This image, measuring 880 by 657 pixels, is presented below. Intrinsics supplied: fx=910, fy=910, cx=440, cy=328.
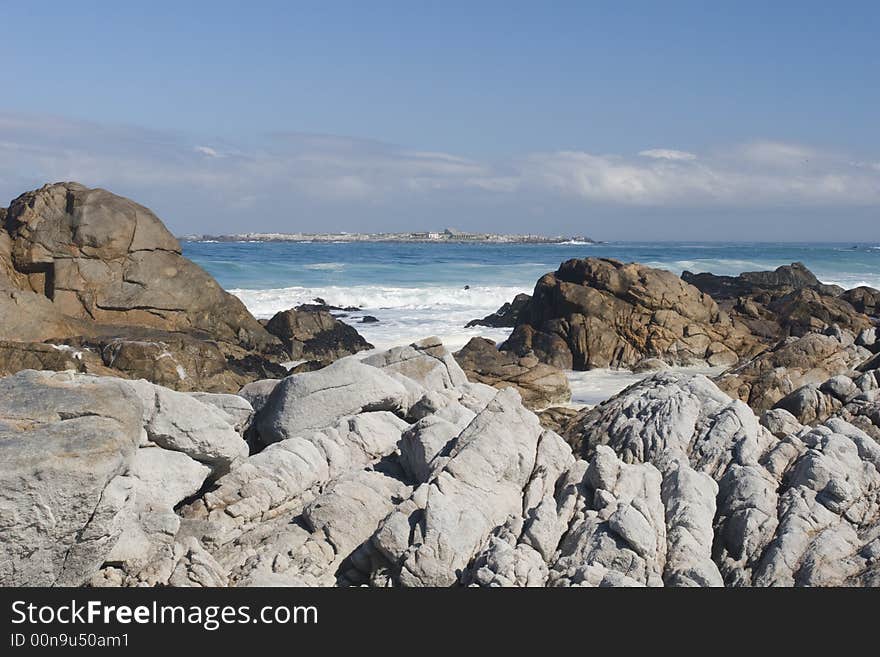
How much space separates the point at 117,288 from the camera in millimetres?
19891

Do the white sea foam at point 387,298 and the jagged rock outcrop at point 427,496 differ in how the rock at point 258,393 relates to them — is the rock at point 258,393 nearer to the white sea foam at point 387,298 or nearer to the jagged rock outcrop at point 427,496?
the jagged rock outcrop at point 427,496

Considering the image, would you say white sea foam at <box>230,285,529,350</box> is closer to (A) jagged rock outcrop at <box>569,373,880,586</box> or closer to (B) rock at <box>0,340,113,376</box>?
(B) rock at <box>0,340,113,376</box>

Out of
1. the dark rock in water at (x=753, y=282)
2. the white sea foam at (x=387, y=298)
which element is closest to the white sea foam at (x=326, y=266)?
the white sea foam at (x=387, y=298)

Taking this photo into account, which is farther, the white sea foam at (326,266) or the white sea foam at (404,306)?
the white sea foam at (326,266)

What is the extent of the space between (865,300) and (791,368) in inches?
655

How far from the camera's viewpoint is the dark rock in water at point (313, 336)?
835 inches

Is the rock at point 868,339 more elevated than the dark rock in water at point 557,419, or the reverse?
the rock at point 868,339

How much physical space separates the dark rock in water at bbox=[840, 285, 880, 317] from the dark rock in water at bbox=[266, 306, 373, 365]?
51.5ft

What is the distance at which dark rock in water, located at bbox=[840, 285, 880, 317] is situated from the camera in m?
28.0

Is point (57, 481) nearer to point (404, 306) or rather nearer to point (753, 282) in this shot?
point (404, 306)

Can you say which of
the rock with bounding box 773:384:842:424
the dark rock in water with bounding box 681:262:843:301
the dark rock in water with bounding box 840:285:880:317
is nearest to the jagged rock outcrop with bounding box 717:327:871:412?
the rock with bounding box 773:384:842:424

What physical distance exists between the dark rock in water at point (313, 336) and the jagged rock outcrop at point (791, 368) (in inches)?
390

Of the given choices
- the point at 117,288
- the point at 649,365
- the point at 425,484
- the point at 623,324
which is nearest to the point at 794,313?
the point at 623,324

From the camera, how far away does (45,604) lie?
5926mm
